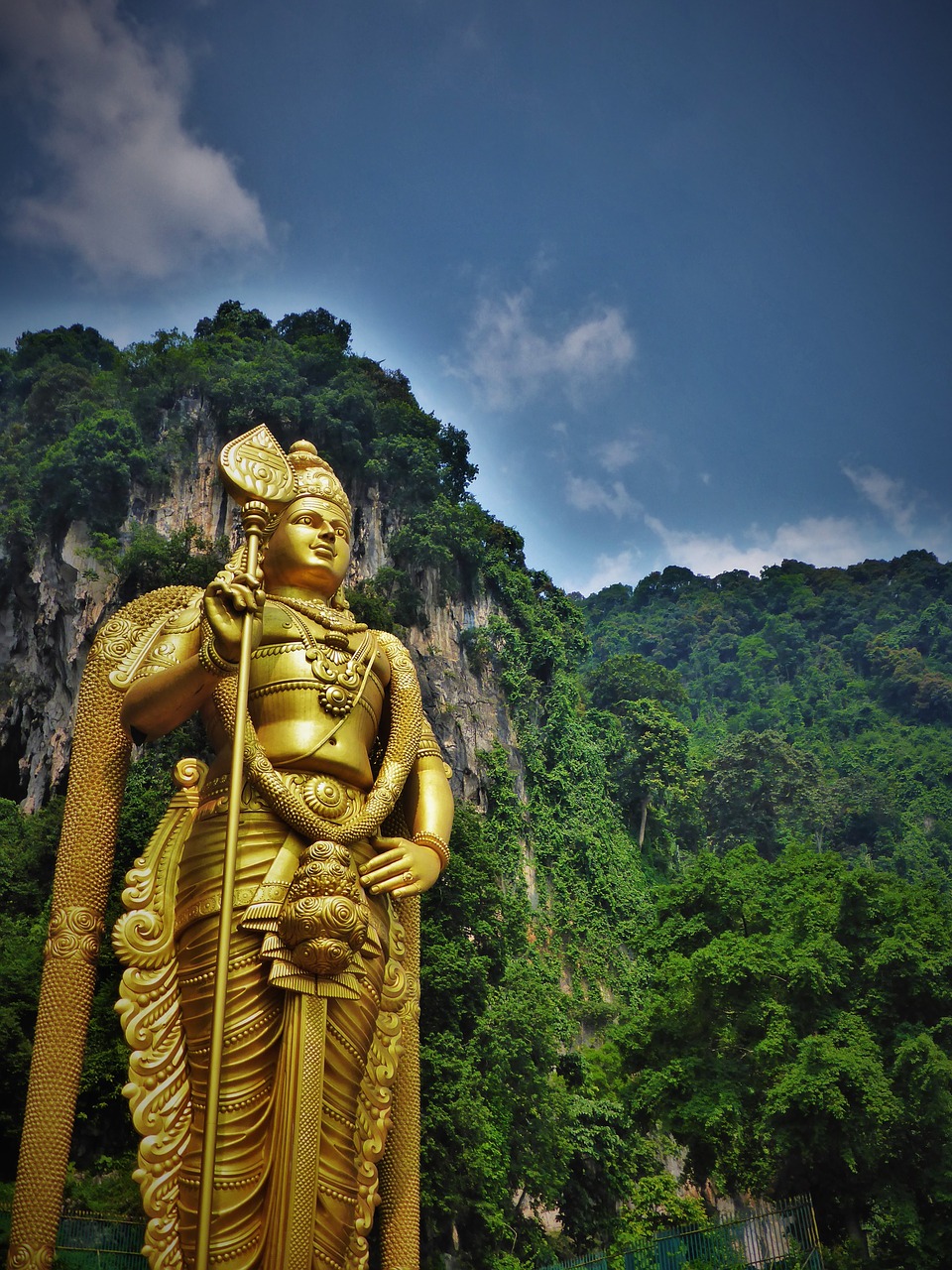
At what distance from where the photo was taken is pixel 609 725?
2873cm

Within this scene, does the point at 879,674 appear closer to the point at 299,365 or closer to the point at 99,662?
the point at 299,365

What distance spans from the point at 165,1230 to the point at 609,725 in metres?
24.6

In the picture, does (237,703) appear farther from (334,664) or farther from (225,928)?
(334,664)

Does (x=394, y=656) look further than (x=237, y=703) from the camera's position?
Yes

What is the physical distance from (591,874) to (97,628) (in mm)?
10708

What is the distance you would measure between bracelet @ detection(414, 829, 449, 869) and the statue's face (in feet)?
4.63

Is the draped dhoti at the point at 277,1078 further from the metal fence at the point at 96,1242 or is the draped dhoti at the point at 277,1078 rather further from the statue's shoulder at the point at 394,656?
the metal fence at the point at 96,1242

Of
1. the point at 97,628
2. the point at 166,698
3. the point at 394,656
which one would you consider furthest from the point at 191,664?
the point at 97,628

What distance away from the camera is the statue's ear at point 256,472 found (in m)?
5.33

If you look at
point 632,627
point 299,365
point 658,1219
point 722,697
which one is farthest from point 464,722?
point 632,627

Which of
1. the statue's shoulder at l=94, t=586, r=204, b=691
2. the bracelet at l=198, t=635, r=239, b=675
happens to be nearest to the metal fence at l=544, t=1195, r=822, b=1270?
the statue's shoulder at l=94, t=586, r=204, b=691

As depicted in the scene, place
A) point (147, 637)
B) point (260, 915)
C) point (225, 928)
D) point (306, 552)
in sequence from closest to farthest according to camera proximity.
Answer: point (225, 928)
point (260, 915)
point (147, 637)
point (306, 552)

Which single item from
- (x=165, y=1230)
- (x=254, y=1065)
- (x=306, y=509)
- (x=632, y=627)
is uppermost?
(x=632, y=627)

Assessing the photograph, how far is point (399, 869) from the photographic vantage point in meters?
5.20
